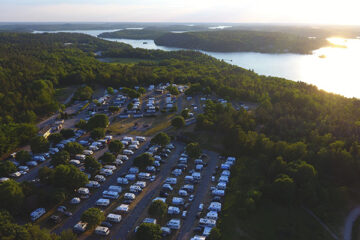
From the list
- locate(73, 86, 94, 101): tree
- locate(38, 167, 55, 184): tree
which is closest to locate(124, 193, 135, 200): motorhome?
locate(38, 167, 55, 184): tree

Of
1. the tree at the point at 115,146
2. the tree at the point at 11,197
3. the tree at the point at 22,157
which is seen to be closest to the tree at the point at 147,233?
the tree at the point at 11,197

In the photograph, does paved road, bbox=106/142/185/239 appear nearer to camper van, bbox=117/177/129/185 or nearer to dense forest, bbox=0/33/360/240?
camper van, bbox=117/177/129/185

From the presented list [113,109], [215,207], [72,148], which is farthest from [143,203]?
[113,109]

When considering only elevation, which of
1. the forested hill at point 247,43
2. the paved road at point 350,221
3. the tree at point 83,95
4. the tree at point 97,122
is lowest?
the paved road at point 350,221

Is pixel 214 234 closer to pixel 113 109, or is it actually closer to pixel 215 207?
pixel 215 207

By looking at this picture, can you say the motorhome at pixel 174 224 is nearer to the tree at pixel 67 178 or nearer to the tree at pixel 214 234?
the tree at pixel 214 234
